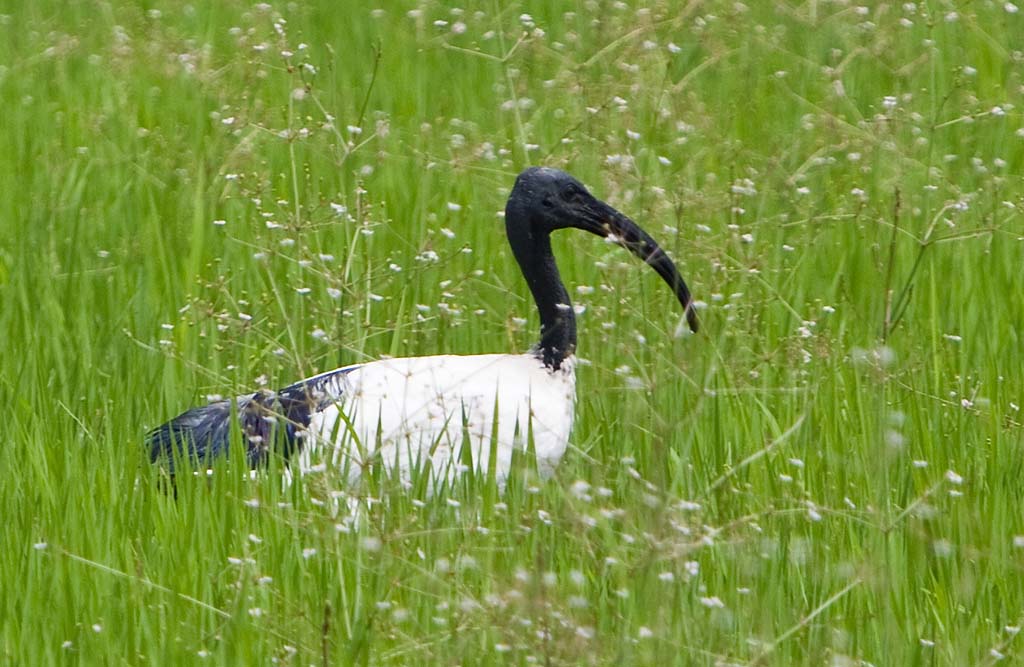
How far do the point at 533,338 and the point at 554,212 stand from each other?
0.62 metres

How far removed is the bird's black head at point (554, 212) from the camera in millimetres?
4867

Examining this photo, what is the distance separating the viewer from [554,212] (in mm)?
4902

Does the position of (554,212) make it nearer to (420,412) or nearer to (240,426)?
(420,412)

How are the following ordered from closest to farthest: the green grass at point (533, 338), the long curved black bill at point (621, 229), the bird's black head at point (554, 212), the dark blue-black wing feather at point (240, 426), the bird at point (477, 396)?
the green grass at point (533, 338)
the bird at point (477, 396)
the dark blue-black wing feather at point (240, 426)
the long curved black bill at point (621, 229)
the bird's black head at point (554, 212)

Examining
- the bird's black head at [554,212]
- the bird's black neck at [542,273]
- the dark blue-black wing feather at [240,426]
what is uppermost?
the bird's black head at [554,212]

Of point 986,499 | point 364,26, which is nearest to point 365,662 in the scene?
point 986,499

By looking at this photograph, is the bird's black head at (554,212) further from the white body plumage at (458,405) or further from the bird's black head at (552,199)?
the white body plumage at (458,405)

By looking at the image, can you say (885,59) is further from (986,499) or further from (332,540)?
(332,540)

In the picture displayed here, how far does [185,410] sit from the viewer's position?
499 centimetres

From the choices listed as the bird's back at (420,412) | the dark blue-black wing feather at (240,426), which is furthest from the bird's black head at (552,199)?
the dark blue-black wing feather at (240,426)

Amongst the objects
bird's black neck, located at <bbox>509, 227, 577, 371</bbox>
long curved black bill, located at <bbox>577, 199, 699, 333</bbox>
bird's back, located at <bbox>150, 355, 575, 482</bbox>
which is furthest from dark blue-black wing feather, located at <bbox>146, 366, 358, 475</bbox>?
long curved black bill, located at <bbox>577, 199, 699, 333</bbox>

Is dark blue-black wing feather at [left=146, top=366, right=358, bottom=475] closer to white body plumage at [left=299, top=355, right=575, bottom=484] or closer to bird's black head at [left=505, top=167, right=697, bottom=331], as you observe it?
white body plumage at [left=299, top=355, right=575, bottom=484]

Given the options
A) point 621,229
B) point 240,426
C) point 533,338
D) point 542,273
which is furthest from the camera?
point 533,338

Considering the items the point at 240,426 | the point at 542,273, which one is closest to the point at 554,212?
the point at 542,273
